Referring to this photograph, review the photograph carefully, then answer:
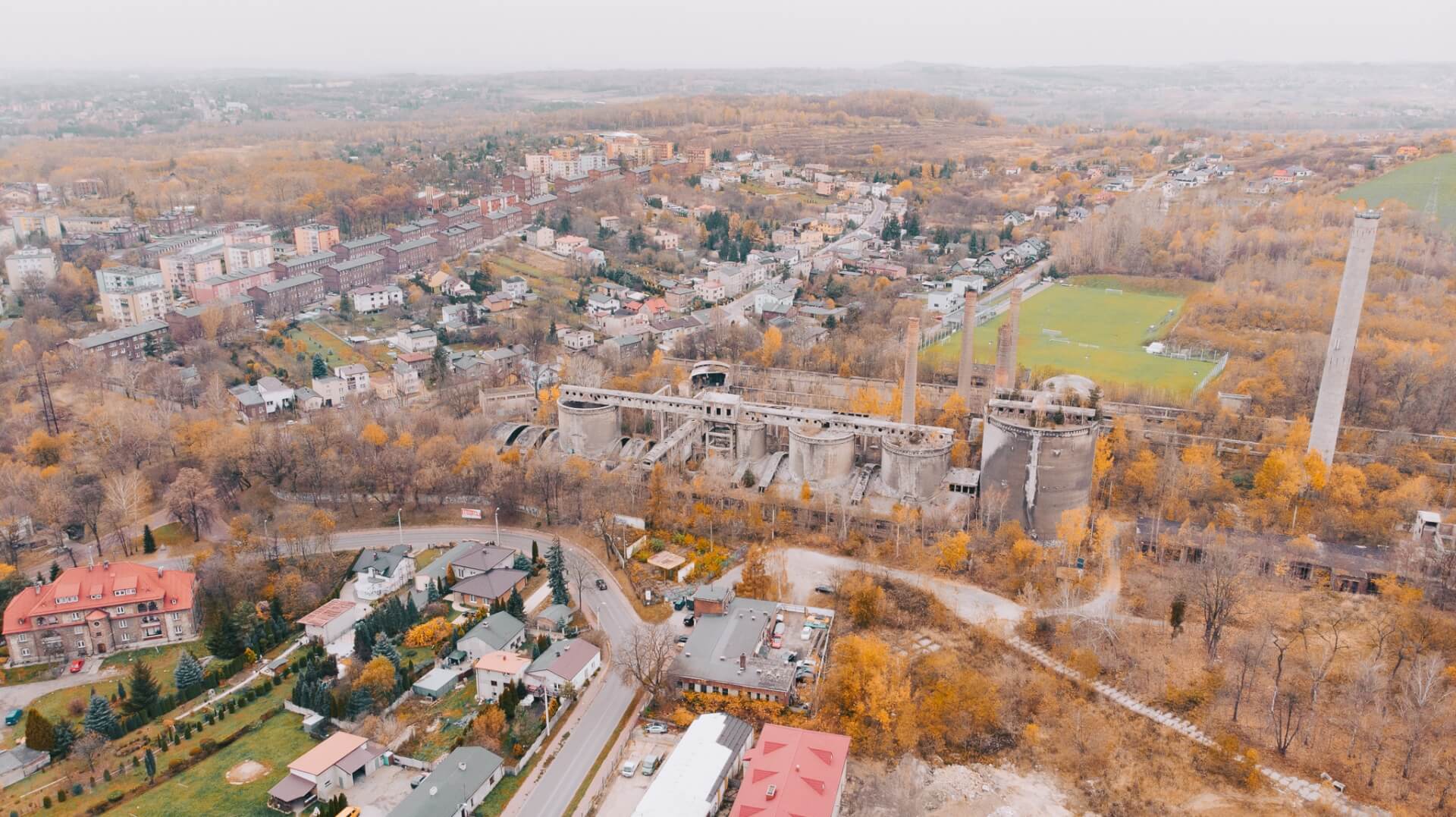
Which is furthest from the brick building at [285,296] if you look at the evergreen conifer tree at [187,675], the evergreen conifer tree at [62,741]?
the evergreen conifer tree at [62,741]

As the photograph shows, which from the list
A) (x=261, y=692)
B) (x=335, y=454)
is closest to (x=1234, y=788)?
(x=261, y=692)

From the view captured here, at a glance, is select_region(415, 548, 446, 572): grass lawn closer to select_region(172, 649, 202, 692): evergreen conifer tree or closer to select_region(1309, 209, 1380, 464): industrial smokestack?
select_region(172, 649, 202, 692): evergreen conifer tree

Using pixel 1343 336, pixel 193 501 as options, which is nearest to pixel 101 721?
pixel 193 501

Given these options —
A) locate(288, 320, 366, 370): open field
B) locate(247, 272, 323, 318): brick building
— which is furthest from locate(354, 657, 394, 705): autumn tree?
locate(247, 272, 323, 318): brick building

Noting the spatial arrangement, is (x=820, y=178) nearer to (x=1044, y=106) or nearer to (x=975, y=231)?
(x=975, y=231)

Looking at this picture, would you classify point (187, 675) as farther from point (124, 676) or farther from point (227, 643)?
point (124, 676)

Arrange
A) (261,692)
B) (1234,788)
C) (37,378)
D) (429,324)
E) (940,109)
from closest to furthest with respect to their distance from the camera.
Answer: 1. (1234,788)
2. (261,692)
3. (37,378)
4. (429,324)
5. (940,109)
